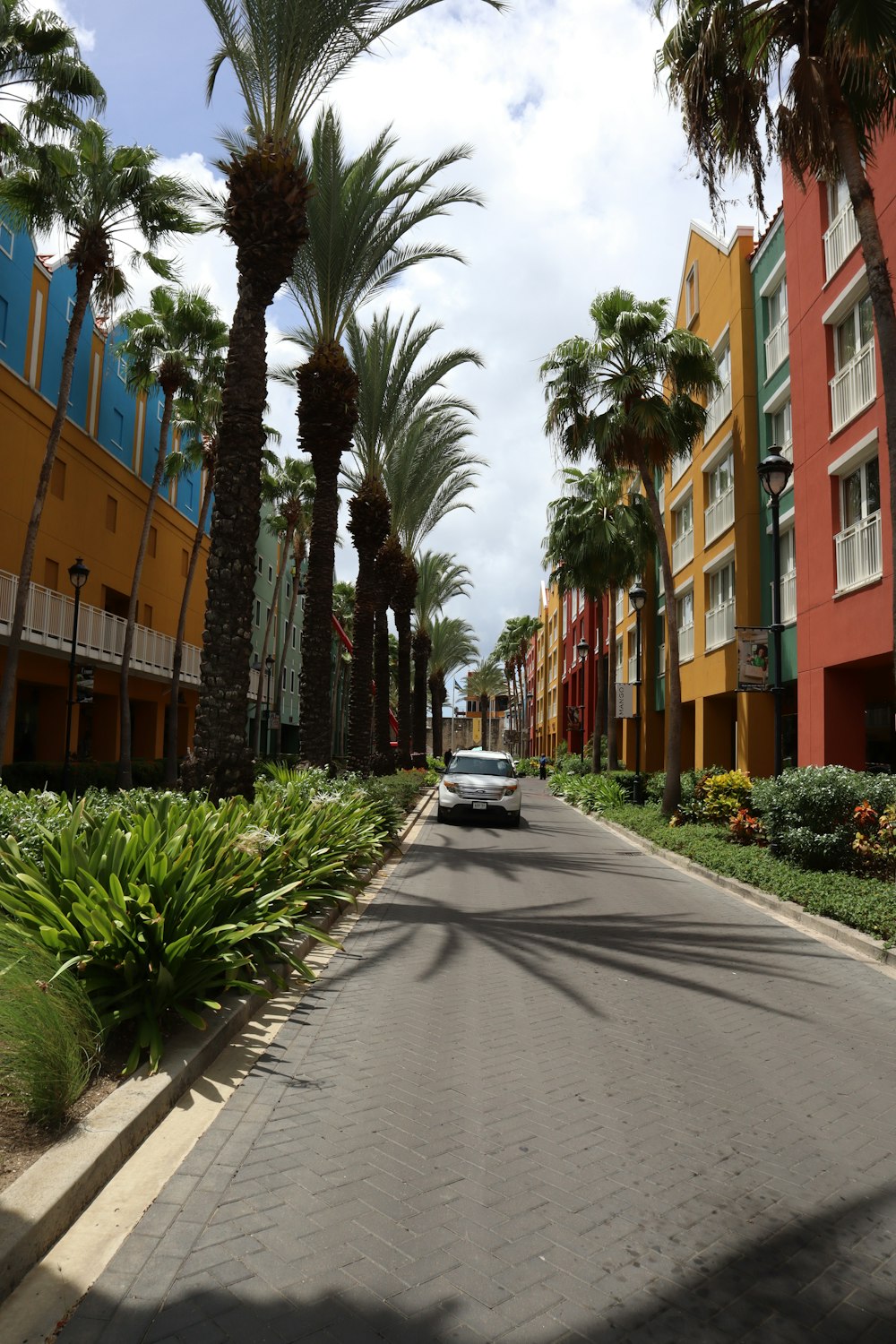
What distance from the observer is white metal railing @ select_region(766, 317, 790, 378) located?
20.2 meters

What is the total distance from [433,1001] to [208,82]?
14.2 meters

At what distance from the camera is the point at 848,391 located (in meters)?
16.3

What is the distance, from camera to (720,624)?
2420cm

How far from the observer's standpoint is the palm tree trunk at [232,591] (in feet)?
36.7

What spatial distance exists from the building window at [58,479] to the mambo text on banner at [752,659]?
744 inches

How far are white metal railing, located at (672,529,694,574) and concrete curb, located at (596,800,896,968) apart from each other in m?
12.9

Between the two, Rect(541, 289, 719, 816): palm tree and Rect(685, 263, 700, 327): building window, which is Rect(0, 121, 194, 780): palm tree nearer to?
Rect(541, 289, 719, 816): palm tree

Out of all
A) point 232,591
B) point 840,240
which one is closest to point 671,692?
point 840,240

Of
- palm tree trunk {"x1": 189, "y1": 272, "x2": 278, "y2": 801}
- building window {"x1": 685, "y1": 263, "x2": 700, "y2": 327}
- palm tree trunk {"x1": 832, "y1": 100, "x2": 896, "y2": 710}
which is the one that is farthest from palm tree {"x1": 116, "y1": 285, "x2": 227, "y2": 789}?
palm tree trunk {"x1": 832, "y1": 100, "x2": 896, "y2": 710}

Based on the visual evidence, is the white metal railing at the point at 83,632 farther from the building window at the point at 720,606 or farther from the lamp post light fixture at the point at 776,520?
A: the building window at the point at 720,606

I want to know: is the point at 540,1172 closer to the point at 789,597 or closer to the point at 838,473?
the point at 838,473

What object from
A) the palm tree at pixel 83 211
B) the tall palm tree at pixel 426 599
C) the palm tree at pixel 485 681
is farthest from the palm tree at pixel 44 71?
→ the palm tree at pixel 485 681

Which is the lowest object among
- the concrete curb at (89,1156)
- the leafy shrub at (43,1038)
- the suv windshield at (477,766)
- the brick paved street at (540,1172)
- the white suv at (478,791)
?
the brick paved street at (540,1172)

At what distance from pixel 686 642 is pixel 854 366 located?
42.3 ft
